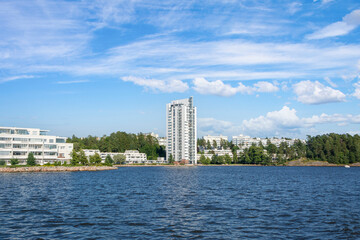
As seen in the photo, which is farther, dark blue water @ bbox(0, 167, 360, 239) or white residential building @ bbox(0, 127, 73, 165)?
white residential building @ bbox(0, 127, 73, 165)

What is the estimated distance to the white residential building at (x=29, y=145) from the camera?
14800 centimetres

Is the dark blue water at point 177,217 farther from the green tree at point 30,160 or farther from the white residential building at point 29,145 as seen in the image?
the white residential building at point 29,145

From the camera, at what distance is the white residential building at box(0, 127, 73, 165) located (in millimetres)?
148000

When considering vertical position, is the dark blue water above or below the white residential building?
below

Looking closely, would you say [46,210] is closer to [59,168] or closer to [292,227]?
[292,227]

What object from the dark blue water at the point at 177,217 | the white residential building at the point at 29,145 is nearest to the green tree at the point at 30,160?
the white residential building at the point at 29,145

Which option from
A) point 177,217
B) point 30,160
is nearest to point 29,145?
point 30,160

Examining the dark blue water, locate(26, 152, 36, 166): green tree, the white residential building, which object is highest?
the white residential building

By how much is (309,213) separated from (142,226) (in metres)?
20.4

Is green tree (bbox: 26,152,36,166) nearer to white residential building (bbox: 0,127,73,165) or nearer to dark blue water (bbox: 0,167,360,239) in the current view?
white residential building (bbox: 0,127,73,165)

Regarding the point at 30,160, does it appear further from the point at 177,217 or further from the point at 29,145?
the point at 177,217

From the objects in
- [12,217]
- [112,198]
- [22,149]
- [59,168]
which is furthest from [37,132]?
[12,217]

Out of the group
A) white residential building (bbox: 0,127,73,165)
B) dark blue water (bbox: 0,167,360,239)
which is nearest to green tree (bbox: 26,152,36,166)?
white residential building (bbox: 0,127,73,165)

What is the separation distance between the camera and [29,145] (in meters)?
156
